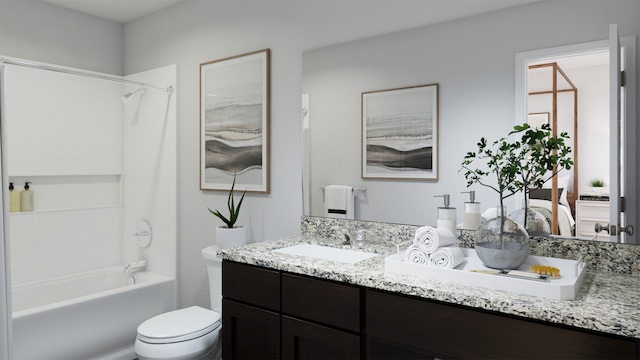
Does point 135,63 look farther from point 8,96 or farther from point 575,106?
point 575,106

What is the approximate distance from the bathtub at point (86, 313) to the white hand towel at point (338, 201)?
151cm

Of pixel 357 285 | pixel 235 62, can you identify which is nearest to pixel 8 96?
pixel 235 62

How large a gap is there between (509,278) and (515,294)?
0.06m

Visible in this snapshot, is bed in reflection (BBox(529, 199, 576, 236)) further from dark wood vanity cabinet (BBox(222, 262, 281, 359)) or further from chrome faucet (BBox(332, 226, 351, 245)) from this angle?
dark wood vanity cabinet (BBox(222, 262, 281, 359))

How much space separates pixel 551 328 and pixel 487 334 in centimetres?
18

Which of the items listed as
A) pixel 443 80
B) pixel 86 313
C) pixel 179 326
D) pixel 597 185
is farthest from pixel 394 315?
pixel 86 313

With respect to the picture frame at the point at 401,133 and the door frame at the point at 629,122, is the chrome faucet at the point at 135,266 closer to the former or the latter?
the picture frame at the point at 401,133

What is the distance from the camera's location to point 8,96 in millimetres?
3105

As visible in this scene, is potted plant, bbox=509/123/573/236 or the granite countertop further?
potted plant, bbox=509/123/573/236

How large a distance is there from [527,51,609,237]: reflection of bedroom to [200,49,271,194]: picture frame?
151cm

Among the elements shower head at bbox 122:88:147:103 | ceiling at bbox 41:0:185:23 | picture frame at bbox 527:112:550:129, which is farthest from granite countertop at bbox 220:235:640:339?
ceiling at bbox 41:0:185:23

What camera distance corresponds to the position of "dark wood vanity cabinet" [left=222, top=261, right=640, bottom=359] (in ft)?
4.09

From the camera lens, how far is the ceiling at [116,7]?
10.6ft

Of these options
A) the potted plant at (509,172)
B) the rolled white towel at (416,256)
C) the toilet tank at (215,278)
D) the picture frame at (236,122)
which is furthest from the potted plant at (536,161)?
the toilet tank at (215,278)
